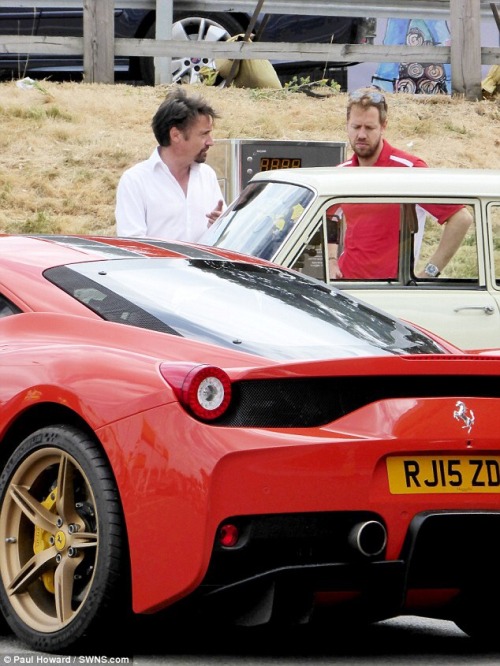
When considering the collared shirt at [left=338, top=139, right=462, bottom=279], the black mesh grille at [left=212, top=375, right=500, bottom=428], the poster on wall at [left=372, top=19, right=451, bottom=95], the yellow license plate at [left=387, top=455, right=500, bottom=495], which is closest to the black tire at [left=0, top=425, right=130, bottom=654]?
the black mesh grille at [left=212, top=375, right=500, bottom=428]

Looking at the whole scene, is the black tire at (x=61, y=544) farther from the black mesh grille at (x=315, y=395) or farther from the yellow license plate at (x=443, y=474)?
the yellow license plate at (x=443, y=474)

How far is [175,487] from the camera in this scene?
196 inches

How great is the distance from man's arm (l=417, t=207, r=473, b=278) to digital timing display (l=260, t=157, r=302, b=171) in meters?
2.69

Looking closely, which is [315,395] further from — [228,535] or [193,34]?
[193,34]

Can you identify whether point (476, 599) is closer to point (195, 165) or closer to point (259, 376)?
point (259, 376)

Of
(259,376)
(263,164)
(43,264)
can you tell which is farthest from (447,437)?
(263,164)

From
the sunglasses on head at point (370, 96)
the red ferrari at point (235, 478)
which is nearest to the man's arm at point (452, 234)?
the sunglasses on head at point (370, 96)

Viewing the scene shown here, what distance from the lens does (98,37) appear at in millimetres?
15703

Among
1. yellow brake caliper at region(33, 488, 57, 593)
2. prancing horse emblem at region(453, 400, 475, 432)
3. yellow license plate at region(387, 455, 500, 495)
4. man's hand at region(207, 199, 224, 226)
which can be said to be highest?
man's hand at region(207, 199, 224, 226)

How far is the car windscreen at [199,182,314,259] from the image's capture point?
28.6ft

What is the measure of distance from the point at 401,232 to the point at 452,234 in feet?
1.11

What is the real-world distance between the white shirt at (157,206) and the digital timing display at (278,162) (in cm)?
221

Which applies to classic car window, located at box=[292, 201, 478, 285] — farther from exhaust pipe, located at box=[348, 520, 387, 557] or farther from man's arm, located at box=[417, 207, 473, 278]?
exhaust pipe, located at box=[348, 520, 387, 557]

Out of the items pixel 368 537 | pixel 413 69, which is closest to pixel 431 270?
pixel 368 537
